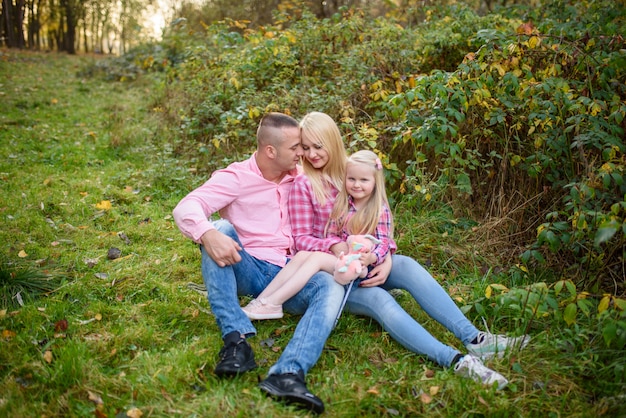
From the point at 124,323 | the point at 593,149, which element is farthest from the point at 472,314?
the point at 124,323

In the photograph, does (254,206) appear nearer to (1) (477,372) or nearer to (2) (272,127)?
(2) (272,127)

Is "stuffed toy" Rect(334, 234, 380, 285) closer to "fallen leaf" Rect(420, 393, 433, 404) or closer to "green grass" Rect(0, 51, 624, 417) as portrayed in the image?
"green grass" Rect(0, 51, 624, 417)

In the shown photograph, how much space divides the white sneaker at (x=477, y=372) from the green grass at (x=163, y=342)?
0.06 meters

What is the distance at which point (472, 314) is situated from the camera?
3.46m

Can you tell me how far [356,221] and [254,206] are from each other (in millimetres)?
721

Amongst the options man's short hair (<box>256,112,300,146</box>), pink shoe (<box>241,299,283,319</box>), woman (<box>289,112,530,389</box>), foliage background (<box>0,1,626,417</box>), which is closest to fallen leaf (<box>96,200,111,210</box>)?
foliage background (<box>0,1,626,417</box>)

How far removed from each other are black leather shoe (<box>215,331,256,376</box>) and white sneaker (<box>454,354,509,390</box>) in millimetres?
1162

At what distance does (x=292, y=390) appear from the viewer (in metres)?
2.51

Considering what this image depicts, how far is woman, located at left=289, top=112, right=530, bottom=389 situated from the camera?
2875mm

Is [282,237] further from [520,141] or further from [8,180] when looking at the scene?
[8,180]

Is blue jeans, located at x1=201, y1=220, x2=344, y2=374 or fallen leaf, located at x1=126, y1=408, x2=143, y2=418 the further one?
blue jeans, located at x1=201, y1=220, x2=344, y2=374

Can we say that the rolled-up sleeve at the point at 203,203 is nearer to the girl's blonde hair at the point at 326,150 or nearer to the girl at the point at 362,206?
the girl's blonde hair at the point at 326,150

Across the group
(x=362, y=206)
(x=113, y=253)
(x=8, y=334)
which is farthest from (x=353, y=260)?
(x=113, y=253)

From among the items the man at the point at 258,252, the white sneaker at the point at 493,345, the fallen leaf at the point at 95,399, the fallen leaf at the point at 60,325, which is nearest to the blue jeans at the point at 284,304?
the man at the point at 258,252
